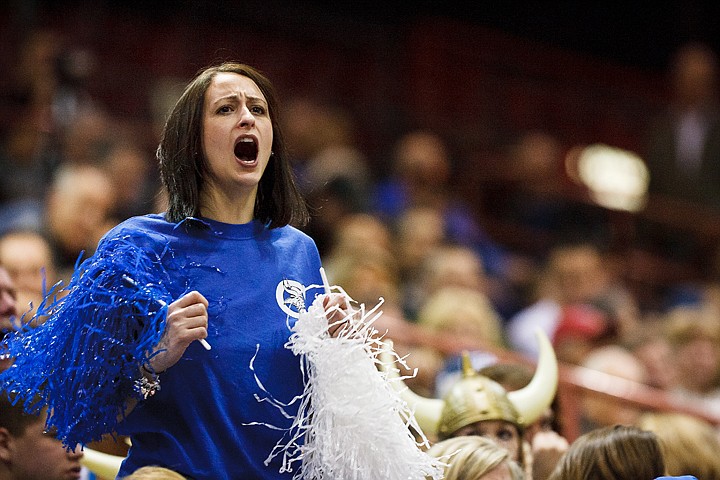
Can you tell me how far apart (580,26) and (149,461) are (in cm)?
967

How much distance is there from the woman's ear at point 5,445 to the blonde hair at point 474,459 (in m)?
1.24

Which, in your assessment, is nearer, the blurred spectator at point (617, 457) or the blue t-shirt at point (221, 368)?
the blue t-shirt at point (221, 368)

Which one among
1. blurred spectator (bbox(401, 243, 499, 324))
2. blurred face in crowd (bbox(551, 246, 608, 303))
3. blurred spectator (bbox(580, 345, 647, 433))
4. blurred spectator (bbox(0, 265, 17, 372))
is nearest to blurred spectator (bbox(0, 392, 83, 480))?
blurred spectator (bbox(0, 265, 17, 372))

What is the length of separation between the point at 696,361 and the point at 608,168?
4.63 m

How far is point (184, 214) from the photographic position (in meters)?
2.88

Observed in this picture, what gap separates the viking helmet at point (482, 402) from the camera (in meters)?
3.59

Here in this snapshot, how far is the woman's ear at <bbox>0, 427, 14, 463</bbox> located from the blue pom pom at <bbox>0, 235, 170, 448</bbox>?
70 centimetres

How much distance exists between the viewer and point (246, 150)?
292cm

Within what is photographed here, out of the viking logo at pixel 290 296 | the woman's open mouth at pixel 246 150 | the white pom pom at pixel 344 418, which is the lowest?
the white pom pom at pixel 344 418

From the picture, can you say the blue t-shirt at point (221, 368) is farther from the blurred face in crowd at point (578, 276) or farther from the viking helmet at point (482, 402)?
the blurred face in crowd at point (578, 276)

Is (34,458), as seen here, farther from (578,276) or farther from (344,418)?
(578,276)

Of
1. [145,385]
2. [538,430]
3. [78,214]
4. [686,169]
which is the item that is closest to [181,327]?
[145,385]

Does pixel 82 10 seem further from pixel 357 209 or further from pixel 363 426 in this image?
pixel 363 426

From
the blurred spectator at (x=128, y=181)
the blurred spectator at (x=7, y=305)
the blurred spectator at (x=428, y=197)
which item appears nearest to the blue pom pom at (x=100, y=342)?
the blurred spectator at (x=7, y=305)
